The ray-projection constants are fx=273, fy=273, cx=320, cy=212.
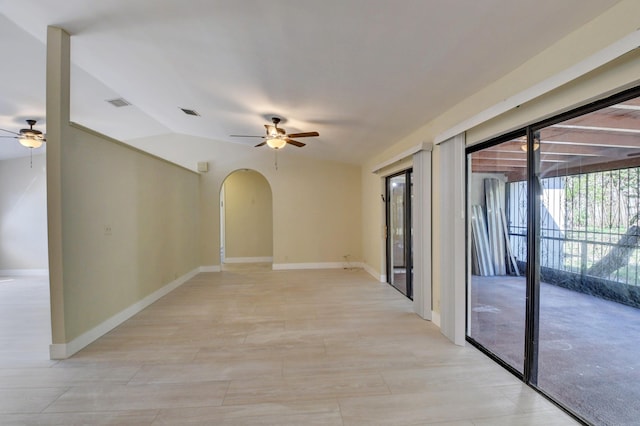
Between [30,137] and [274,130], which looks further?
[30,137]

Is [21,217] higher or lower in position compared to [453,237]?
higher

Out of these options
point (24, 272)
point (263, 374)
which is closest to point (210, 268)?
point (24, 272)

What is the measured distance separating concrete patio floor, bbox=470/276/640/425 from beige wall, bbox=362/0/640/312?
97 centimetres

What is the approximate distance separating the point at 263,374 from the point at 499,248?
8.71ft

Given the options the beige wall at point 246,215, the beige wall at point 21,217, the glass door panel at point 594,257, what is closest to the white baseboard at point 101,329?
the beige wall at point 246,215

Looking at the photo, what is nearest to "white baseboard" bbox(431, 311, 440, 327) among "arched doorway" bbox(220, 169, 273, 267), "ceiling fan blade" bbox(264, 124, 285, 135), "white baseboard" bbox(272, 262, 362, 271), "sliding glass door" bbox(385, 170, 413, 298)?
"sliding glass door" bbox(385, 170, 413, 298)

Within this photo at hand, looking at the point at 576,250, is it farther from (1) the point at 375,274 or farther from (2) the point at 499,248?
(1) the point at 375,274

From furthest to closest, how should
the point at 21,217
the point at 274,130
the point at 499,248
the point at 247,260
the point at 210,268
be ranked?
the point at 247,260 < the point at 210,268 < the point at 21,217 < the point at 274,130 < the point at 499,248

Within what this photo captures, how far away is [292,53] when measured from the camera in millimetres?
2414

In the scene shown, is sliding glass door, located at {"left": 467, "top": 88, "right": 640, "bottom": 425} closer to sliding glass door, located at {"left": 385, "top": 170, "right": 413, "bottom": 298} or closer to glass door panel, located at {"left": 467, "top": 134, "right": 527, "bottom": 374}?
glass door panel, located at {"left": 467, "top": 134, "right": 527, "bottom": 374}

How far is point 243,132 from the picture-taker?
5555 millimetres

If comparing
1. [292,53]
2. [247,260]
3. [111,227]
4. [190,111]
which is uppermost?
[190,111]

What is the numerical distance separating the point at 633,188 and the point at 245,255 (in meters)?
7.73

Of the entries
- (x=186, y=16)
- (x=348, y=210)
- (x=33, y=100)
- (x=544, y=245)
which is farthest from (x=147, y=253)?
(x=544, y=245)
